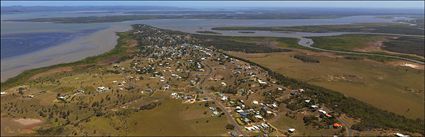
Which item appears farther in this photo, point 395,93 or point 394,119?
point 395,93

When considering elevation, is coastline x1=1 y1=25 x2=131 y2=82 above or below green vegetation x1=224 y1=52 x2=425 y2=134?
above

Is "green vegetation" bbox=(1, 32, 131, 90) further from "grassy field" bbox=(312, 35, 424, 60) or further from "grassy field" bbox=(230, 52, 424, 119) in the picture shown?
"grassy field" bbox=(312, 35, 424, 60)

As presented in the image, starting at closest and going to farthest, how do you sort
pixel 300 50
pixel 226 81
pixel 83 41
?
pixel 226 81 → pixel 300 50 → pixel 83 41

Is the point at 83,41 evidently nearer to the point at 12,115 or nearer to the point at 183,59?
the point at 183,59

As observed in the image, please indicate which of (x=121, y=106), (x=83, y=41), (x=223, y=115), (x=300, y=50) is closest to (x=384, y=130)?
(x=223, y=115)

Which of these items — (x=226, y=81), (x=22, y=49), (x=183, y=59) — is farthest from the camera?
(x=22, y=49)

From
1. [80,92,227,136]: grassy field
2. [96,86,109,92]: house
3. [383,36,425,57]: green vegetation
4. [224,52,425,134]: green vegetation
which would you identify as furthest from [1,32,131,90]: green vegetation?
[383,36,425,57]: green vegetation
